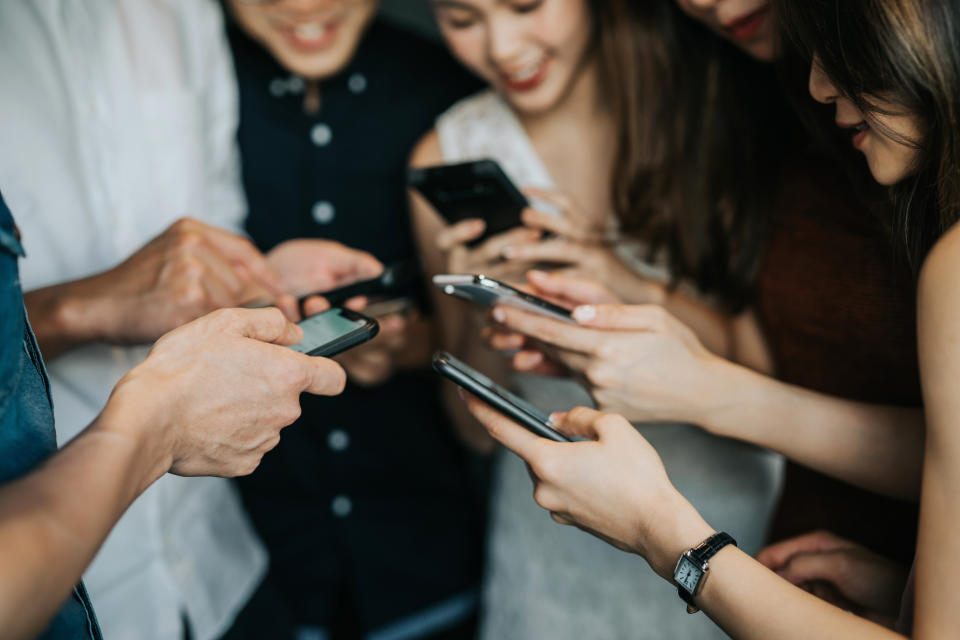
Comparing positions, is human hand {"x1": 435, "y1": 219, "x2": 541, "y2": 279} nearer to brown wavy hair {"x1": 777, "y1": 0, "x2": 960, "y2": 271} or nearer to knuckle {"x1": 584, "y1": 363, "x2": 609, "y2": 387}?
knuckle {"x1": 584, "y1": 363, "x2": 609, "y2": 387}

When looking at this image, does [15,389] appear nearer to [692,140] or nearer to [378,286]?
[378,286]

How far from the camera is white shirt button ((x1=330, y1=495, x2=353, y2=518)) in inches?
59.9

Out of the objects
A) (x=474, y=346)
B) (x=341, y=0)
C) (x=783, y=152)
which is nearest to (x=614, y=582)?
(x=474, y=346)

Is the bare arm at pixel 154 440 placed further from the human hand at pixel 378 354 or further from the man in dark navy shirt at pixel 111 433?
the human hand at pixel 378 354

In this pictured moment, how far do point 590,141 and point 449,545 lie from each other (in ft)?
2.93

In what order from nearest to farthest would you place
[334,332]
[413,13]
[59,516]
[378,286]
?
[59,516], [334,332], [378,286], [413,13]

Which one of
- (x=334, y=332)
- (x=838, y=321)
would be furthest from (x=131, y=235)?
(x=838, y=321)

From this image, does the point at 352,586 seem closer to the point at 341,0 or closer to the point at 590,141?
the point at 590,141

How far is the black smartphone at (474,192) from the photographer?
1093mm

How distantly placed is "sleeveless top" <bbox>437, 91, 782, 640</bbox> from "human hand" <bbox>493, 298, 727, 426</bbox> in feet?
1.20

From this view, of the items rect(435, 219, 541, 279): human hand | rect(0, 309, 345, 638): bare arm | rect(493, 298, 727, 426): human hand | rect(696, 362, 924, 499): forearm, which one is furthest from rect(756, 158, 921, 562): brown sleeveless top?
rect(0, 309, 345, 638): bare arm

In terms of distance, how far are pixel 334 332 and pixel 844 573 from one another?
0.68 meters

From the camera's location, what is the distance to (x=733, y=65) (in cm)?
121

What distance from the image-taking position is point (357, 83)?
1432 millimetres
